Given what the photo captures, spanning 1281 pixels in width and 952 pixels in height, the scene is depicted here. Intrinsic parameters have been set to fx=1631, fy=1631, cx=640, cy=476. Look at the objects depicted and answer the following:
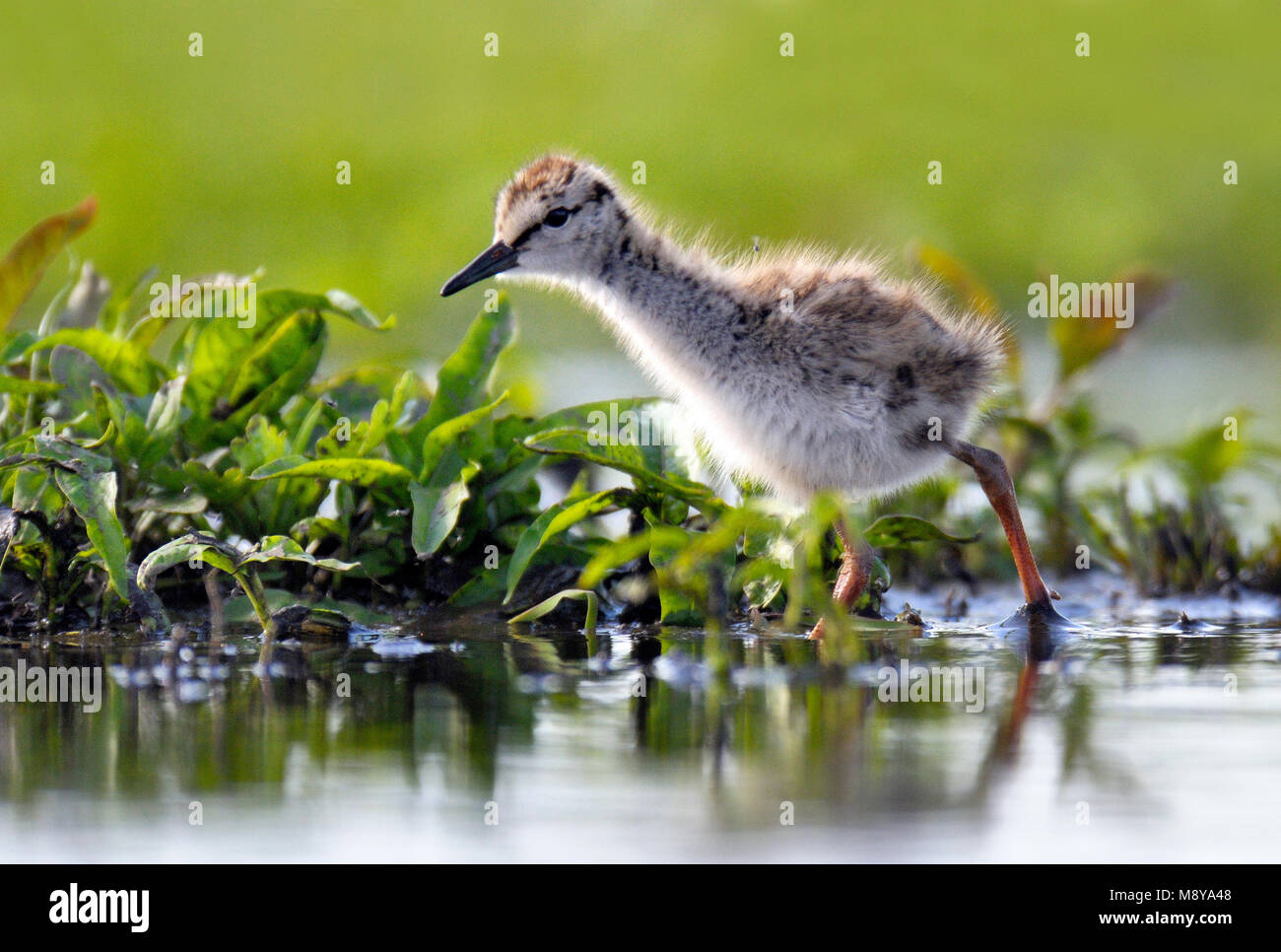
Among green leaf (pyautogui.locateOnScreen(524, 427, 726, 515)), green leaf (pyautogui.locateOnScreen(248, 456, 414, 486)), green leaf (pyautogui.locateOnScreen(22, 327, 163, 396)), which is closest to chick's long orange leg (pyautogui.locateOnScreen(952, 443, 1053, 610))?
green leaf (pyautogui.locateOnScreen(524, 427, 726, 515))

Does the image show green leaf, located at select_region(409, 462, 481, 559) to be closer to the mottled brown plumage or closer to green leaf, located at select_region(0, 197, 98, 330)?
the mottled brown plumage

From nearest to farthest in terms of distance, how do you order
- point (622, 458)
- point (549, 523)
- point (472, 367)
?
point (549, 523) < point (622, 458) < point (472, 367)

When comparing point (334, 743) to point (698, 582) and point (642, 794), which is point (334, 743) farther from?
point (698, 582)

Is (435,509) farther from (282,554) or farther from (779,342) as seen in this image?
(779,342)

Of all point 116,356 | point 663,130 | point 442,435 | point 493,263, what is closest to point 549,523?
point 442,435

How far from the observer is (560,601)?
4.71 meters

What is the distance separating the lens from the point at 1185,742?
340 cm

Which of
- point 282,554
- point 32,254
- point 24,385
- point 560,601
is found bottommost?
point 560,601

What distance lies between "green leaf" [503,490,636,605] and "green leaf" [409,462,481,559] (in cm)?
21

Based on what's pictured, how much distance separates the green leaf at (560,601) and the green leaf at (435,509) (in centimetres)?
32

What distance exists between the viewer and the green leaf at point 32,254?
5668mm

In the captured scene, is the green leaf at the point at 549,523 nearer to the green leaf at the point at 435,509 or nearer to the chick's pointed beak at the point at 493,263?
the green leaf at the point at 435,509

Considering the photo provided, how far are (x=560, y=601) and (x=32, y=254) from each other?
2.41 meters

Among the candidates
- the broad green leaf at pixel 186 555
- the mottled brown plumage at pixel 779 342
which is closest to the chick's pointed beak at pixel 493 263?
the mottled brown plumage at pixel 779 342
